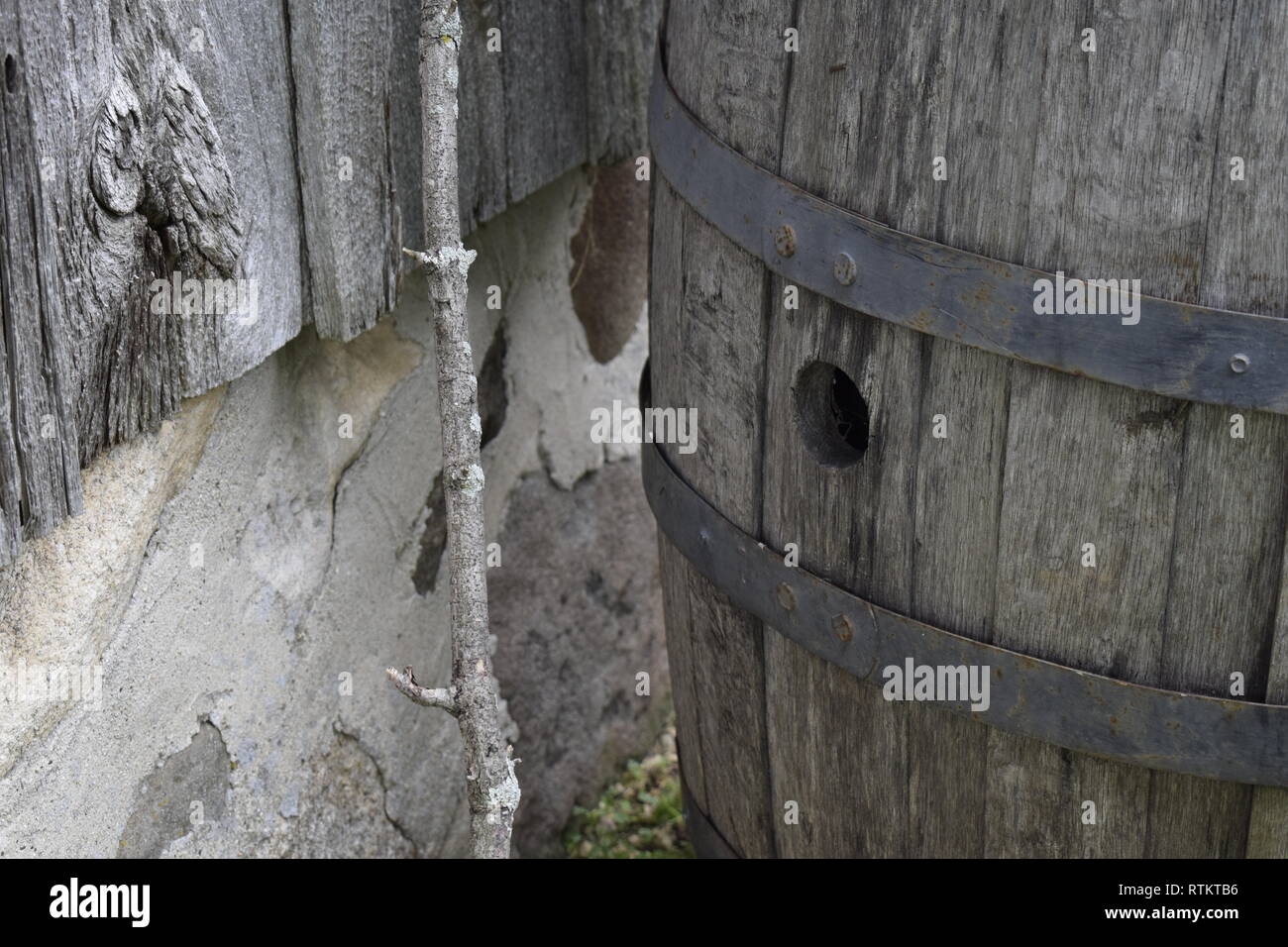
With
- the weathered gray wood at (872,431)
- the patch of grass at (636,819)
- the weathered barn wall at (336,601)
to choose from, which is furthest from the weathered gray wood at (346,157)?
the patch of grass at (636,819)

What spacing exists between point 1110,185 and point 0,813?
3.54ft

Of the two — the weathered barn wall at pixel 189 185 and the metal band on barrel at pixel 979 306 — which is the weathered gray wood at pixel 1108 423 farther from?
the weathered barn wall at pixel 189 185

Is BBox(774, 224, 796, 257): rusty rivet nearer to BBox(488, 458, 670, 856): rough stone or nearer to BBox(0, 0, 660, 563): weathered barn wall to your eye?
BBox(0, 0, 660, 563): weathered barn wall

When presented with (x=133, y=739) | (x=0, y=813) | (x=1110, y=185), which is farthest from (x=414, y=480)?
(x=1110, y=185)

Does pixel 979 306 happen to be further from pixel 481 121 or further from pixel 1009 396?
pixel 481 121

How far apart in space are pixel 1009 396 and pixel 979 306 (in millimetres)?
87

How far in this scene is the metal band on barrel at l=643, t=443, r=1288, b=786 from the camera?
3.92 ft

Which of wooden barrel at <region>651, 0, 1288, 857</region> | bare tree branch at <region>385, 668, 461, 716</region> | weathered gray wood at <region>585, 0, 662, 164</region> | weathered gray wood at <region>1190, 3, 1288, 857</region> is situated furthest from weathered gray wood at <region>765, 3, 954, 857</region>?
weathered gray wood at <region>585, 0, 662, 164</region>

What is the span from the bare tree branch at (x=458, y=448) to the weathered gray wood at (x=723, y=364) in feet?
0.76

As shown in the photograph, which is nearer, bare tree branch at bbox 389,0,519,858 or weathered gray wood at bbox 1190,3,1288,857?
weathered gray wood at bbox 1190,3,1288,857

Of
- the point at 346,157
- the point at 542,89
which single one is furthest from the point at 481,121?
the point at 346,157

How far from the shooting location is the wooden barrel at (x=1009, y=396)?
1.11 meters

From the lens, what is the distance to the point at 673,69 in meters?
1.46

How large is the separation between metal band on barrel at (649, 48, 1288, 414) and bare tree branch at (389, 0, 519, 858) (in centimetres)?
26
